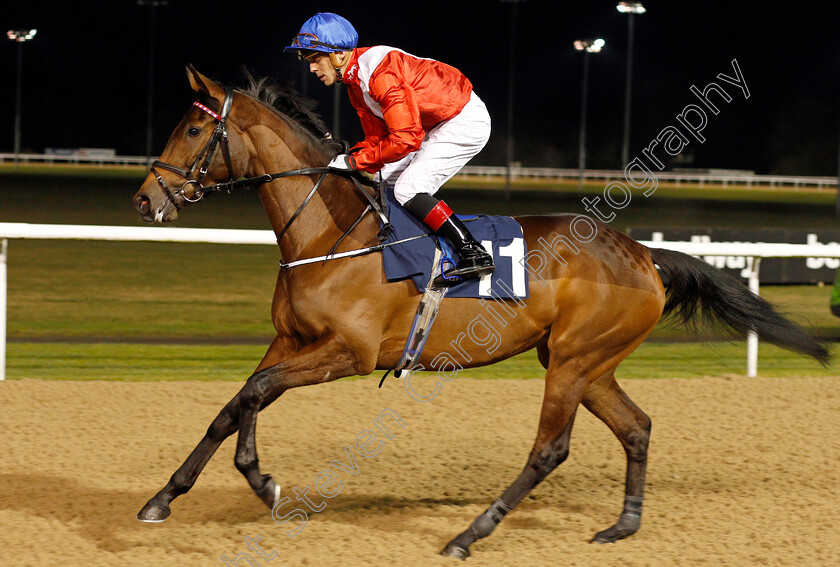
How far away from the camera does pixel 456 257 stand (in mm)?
3381

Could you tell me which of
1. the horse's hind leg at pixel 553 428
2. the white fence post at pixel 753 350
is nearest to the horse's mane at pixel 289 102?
the horse's hind leg at pixel 553 428

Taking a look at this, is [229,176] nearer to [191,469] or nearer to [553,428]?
[191,469]

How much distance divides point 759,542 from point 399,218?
5.54 ft

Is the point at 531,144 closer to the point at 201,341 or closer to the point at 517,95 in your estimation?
the point at 517,95

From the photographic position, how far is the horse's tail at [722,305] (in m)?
3.79

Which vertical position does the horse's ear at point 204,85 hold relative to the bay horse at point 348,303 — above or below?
above

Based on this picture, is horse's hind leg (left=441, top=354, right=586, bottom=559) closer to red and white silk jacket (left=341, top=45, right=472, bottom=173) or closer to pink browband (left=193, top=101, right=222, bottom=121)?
red and white silk jacket (left=341, top=45, right=472, bottom=173)

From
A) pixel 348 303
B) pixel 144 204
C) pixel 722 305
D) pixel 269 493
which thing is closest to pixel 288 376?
pixel 348 303

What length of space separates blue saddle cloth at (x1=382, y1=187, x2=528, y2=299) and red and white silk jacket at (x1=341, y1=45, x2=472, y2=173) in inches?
8.7

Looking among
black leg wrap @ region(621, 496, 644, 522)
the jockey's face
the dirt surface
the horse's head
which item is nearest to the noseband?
the horse's head

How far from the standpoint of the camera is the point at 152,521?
3.28m

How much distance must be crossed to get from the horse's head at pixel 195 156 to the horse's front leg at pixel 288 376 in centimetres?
63

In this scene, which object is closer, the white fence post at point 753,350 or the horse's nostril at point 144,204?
the horse's nostril at point 144,204

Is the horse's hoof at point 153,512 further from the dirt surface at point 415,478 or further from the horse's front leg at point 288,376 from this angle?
the horse's front leg at point 288,376
